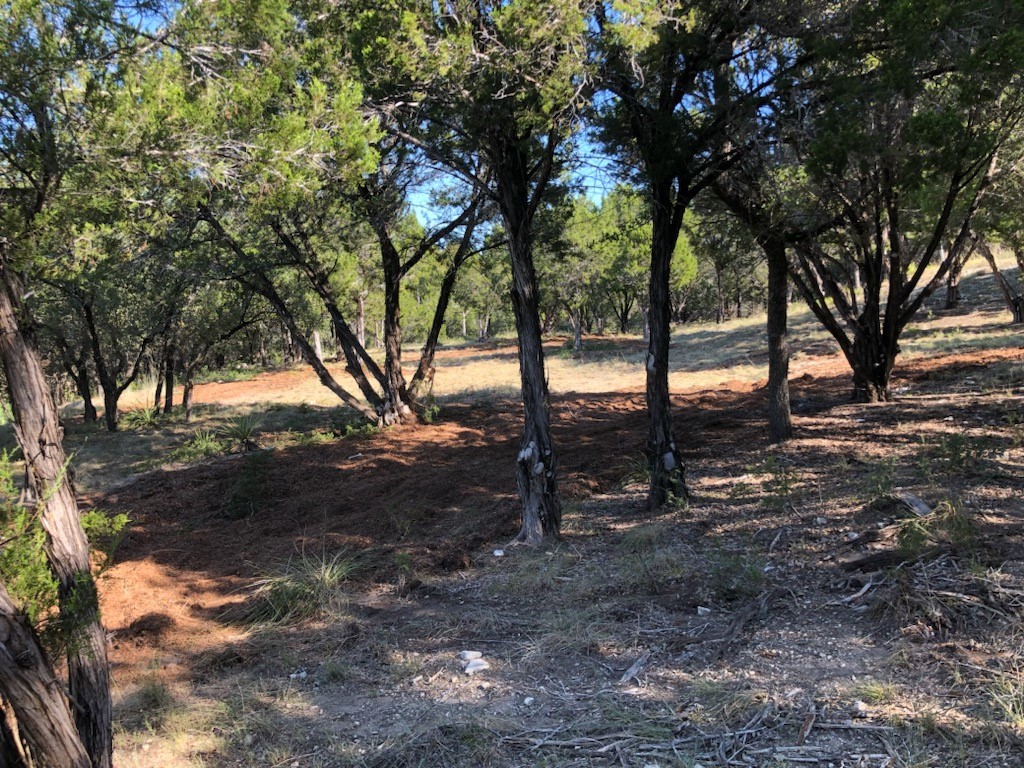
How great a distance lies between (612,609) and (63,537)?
335cm

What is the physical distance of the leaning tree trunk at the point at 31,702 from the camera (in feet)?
8.39

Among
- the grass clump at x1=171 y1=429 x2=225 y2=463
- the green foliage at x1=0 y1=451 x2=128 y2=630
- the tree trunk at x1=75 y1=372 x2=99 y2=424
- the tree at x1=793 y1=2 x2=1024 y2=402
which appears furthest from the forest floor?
the tree trunk at x1=75 y1=372 x2=99 y2=424

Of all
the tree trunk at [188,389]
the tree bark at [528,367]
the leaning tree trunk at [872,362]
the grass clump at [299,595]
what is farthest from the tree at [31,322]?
the tree trunk at [188,389]

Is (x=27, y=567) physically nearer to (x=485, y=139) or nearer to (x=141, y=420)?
(x=485, y=139)

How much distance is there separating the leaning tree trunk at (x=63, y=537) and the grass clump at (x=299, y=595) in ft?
8.16

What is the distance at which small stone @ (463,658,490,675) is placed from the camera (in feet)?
13.9

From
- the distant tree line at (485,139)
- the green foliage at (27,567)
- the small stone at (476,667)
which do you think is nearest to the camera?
the green foliage at (27,567)

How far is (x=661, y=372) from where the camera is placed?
6988mm

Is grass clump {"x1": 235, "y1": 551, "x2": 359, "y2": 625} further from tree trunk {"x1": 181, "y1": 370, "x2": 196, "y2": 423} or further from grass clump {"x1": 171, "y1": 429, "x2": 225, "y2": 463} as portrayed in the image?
tree trunk {"x1": 181, "y1": 370, "x2": 196, "y2": 423}

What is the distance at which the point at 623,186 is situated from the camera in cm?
843

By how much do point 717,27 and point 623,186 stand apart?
2205 mm

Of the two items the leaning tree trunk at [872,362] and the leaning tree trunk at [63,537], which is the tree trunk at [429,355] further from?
the leaning tree trunk at [63,537]

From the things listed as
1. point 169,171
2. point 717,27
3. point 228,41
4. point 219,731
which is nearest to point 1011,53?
point 717,27

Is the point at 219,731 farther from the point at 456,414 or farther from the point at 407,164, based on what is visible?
the point at 456,414
